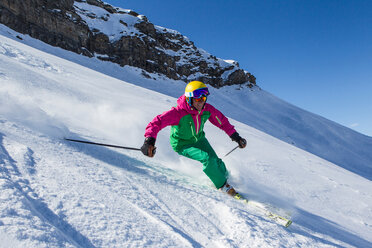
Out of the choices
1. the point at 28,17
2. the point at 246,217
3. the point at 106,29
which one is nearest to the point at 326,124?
the point at 246,217

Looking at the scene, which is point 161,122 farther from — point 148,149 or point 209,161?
point 209,161

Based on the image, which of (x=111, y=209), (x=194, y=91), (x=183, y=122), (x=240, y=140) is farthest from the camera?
(x=240, y=140)

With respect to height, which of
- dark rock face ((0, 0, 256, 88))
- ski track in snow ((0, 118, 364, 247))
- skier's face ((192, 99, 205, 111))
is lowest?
ski track in snow ((0, 118, 364, 247))

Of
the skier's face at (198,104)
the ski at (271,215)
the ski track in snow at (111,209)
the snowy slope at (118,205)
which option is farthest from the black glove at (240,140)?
the ski track in snow at (111,209)

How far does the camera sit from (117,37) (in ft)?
157

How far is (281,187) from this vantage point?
386cm

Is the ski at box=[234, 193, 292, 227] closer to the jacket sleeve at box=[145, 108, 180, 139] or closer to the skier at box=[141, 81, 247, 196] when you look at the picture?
the skier at box=[141, 81, 247, 196]

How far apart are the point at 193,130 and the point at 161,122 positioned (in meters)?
0.57

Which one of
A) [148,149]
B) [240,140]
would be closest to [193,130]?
[148,149]

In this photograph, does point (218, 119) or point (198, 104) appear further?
point (218, 119)

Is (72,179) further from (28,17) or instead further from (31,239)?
(28,17)

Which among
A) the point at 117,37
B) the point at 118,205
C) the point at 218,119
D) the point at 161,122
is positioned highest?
the point at 117,37

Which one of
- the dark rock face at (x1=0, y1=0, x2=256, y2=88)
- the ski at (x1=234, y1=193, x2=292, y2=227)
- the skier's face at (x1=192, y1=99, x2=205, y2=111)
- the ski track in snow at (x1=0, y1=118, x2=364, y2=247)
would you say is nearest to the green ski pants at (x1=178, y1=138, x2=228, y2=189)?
the ski at (x1=234, y1=193, x2=292, y2=227)

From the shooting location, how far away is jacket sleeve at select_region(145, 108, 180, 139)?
296 cm
